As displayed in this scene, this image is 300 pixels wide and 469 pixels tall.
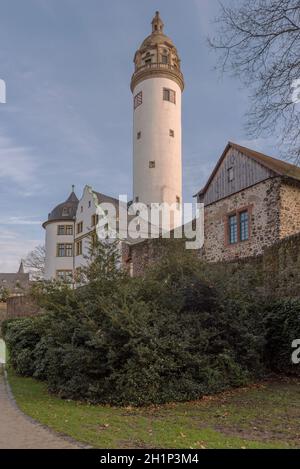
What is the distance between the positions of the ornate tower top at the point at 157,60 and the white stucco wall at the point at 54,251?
14.8 meters

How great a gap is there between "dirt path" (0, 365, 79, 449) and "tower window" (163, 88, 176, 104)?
114 feet

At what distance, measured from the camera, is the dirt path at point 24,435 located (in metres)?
6.29

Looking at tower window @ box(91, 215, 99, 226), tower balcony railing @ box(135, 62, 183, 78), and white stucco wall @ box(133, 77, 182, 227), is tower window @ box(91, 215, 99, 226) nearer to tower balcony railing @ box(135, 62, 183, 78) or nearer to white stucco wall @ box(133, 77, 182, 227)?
white stucco wall @ box(133, 77, 182, 227)

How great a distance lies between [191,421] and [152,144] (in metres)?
32.9

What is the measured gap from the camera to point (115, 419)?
8102mm

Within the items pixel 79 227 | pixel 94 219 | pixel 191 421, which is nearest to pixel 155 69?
pixel 94 219

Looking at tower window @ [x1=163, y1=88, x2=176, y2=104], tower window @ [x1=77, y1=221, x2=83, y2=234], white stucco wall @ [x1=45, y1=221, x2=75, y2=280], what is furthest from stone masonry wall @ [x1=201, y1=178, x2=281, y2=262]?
white stucco wall @ [x1=45, y1=221, x2=75, y2=280]

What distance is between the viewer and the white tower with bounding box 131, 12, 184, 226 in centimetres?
3900

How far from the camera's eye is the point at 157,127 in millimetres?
39156

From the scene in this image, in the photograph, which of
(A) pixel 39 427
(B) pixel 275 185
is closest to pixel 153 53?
(B) pixel 275 185

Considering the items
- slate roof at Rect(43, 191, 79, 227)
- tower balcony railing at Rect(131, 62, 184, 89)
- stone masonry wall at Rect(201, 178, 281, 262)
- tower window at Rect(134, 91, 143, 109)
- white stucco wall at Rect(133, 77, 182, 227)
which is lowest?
stone masonry wall at Rect(201, 178, 281, 262)

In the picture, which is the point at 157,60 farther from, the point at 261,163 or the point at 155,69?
the point at 261,163

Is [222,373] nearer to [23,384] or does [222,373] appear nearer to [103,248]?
[103,248]
